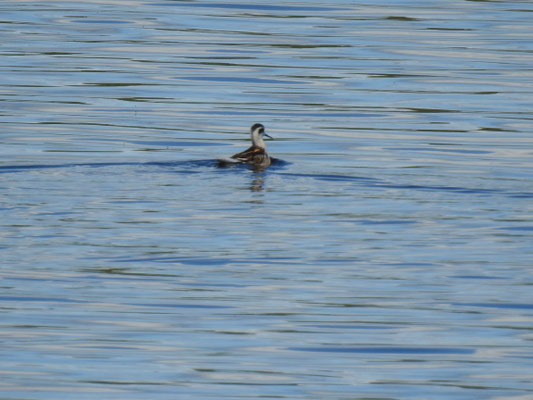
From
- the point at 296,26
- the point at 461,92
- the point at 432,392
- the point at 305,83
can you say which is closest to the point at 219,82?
the point at 305,83

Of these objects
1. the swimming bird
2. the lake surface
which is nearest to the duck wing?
the swimming bird

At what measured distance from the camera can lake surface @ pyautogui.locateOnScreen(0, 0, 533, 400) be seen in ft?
30.0

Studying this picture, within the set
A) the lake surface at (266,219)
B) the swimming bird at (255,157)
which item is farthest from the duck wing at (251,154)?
the lake surface at (266,219)

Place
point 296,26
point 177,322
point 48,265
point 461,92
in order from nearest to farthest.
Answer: point 177,322
point 48,265
point 461,92
point 296,26

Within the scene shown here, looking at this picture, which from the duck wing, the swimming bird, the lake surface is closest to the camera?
the lake surface

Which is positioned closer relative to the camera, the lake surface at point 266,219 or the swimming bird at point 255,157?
the lake surface at point 266,219

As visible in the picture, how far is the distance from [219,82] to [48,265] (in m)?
13.0

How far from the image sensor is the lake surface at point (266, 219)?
360 inches

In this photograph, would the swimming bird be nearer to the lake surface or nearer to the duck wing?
the duck wing

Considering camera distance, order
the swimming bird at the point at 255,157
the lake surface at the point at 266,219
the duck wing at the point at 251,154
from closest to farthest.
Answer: the lake surface at the point at 266,219
the swimming bird at the point at 255,157
the duck wing at the point at 251,154

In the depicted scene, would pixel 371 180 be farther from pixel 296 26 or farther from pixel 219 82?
pixel 296 26

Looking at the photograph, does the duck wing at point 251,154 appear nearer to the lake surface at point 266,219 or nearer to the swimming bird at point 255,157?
the swimming bird at point 255,157

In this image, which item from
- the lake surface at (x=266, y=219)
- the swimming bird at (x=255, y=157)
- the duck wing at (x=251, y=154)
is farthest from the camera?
the duck wing at (x=251, y=154)

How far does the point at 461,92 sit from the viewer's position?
2311 centimetres
